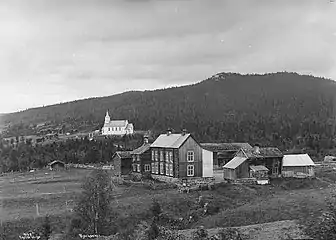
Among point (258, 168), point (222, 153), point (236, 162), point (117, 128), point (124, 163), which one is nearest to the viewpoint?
point (258, 168)

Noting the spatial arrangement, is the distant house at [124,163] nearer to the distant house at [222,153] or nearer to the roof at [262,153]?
the distant house at [222,153]

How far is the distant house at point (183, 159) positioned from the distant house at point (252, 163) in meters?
2.04

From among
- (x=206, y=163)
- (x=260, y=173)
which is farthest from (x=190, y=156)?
(x=260, y=173)

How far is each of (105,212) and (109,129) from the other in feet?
336

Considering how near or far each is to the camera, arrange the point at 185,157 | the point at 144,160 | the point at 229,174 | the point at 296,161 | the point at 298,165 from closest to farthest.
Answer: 1. the point at 229,174
2. the point at 185,157
3. the point at 298,165
4. the point at 296,161
5. the point at 144,160

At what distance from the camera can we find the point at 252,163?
142 ft

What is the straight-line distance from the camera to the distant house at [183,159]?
4312cm

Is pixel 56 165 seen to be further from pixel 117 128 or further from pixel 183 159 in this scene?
pixel 117 128

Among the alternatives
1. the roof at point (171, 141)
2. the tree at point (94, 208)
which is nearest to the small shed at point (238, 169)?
the roof at point (171, 141)

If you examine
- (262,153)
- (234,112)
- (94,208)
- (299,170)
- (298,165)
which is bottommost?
(299,170)

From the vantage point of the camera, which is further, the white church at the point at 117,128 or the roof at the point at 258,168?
the white church at the point at 117,128

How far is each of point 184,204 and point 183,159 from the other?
1152 cm

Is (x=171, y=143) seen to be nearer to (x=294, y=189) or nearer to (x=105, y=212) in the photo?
(x=294, y=189)

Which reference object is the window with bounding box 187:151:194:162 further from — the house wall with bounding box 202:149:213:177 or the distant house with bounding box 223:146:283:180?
the distant house with bounding box 223:146:283:180
